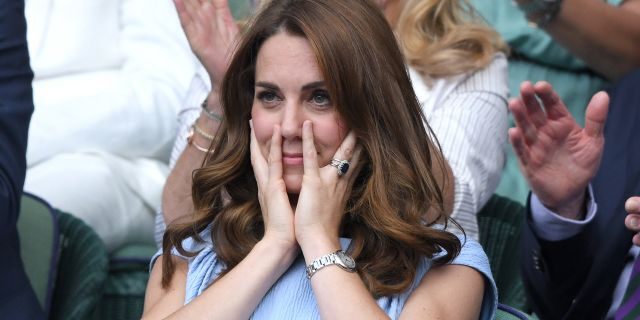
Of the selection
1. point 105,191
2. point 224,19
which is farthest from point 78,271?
point 224,19

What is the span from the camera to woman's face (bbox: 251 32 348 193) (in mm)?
2266

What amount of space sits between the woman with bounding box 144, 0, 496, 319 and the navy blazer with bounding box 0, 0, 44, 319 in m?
0.38

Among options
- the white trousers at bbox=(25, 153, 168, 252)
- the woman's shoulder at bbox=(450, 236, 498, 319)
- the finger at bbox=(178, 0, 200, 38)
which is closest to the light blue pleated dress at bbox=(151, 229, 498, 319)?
the woman's shoulder at bbox=(450, 236, 498, 319)

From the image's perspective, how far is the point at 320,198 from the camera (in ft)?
7.37

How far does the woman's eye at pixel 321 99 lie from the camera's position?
2277mm

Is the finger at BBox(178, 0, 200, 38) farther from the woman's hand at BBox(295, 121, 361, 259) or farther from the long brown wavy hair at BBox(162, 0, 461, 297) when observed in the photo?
the woman's hand at BBox(295, 121, 361, 259)

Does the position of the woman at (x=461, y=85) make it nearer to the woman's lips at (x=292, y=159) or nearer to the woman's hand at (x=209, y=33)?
the woman's hand at (x=209, y=33)

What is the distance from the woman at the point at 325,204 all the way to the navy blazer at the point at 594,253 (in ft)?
1.43

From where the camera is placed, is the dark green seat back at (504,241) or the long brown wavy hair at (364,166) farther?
the dark green seat back at (504,241)

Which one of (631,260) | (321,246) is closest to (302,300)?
(321,246)

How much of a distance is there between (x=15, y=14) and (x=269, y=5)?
60cm

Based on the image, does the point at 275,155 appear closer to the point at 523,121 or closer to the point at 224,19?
the point at 523,121

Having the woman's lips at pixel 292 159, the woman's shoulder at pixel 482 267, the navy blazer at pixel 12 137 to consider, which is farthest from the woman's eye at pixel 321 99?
the navy blazer at pixel 12 137

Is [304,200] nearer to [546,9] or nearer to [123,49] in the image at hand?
[546,9]
